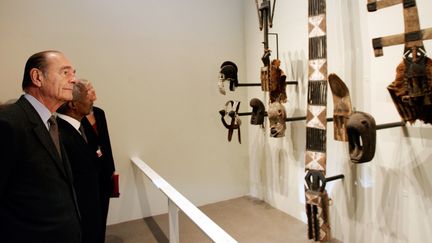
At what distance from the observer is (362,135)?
6.35 ft

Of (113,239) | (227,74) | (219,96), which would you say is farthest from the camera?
(219,96)

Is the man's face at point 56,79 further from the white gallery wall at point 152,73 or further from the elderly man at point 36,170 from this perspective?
the white gallery wall at point 152,73

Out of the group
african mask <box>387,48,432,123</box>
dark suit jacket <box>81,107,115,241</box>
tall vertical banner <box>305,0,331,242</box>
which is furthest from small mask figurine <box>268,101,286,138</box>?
dark suit jacket <box>81,107,115,241</box>

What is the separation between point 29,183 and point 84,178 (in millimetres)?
805

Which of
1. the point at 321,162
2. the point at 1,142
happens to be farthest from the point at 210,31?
the point at 1,142

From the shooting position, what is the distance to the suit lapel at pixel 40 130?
1.36 metres

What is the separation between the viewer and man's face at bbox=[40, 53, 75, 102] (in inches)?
58.4

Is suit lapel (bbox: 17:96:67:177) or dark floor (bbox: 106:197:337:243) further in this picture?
dark floor (bbox: 106:197:337:243)

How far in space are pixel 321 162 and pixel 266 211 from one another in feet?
3.94

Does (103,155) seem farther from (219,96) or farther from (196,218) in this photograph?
(219,96)

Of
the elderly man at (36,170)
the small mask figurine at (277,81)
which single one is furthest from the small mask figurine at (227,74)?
the elderly man at (36,170)

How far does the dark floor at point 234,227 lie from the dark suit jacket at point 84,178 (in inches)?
37.9

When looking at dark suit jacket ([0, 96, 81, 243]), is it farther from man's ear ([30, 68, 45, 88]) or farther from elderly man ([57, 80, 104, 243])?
elderly man ([57, 80, 104, 243])

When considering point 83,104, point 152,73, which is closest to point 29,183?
point 83,104
